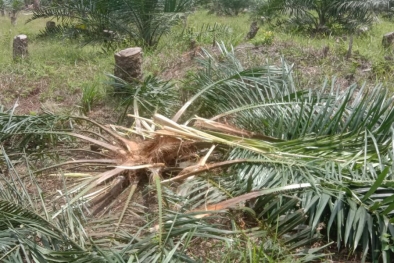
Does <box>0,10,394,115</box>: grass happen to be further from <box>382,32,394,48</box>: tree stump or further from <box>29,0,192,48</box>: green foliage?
<box>29,0,192,48</box>: green foliage

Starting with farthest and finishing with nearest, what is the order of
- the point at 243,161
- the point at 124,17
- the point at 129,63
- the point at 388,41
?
the point at 124,17 → the point at 388,41 → the point at 129,63 → the point at 243,161

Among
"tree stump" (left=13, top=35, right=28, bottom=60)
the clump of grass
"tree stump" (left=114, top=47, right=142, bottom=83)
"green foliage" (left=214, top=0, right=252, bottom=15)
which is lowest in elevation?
"green foliage" (left=214, top=0, right=252, bottom=15)

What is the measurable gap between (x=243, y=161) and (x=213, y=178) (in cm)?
22

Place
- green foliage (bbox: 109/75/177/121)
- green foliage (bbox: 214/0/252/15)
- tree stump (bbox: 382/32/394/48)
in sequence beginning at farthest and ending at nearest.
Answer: green foliage (bbox: 214/0/252/15) < tree stump (bbox: 382/32/394/48) < green foliage (bbox: 109/75/177/121)

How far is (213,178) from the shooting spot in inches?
124

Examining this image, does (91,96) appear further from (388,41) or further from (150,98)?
(388,41)

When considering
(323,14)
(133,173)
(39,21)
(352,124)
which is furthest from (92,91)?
(39,21)

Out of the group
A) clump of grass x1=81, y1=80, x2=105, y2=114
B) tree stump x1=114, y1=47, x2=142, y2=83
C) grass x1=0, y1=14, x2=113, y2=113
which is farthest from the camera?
grass x1=0, y1=14, x2=113, y2=113

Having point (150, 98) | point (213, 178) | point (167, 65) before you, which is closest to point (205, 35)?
point (167, 65)

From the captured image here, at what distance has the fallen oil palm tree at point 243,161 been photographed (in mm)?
2475

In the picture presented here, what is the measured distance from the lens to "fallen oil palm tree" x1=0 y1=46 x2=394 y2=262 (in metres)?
2.47

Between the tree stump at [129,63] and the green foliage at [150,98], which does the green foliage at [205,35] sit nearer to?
the tree stump at [129,63]

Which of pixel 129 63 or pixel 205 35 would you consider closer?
pixel 129 63

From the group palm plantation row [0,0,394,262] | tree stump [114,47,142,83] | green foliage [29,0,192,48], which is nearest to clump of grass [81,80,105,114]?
tree stump [114,47,142,83]
